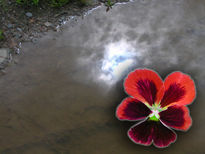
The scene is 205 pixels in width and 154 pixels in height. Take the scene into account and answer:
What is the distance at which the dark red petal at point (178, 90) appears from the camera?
1.09 meters

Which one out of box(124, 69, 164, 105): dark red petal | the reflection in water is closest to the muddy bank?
the reflection in water

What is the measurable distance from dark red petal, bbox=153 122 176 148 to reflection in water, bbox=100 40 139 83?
0.28m

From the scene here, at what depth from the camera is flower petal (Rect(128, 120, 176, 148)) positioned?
105 cm

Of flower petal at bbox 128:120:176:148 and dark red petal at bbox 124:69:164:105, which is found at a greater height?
dark red petal at bbox 124:69:164:105

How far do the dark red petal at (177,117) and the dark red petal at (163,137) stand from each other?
3cm

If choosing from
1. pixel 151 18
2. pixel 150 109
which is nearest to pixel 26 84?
pixel 150 109

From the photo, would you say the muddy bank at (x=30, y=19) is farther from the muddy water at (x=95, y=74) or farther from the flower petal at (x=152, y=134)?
the flower petal at (x=152, y=134)

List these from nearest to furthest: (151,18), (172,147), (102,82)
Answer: (172,147), (102,82), (151,18)

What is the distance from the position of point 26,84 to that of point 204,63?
768 millimetres

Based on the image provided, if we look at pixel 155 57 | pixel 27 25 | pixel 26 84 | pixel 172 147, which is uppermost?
pixel 27 25

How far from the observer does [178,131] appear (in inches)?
42.3

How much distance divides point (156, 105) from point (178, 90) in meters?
0.11

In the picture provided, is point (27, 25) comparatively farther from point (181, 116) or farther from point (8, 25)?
point (181, 116)

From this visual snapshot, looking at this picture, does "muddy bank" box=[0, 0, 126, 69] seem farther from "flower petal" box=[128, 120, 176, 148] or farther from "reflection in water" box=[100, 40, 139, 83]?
"flower petal" box=[128, 120, 176, 148]
